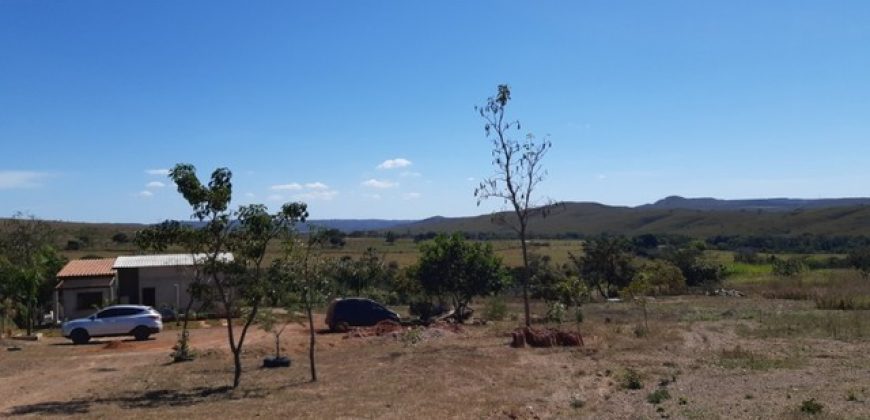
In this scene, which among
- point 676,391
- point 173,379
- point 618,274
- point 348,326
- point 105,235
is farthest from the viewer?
point 105,235

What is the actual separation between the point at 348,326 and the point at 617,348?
44.5ft

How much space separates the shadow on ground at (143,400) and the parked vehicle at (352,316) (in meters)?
15.2

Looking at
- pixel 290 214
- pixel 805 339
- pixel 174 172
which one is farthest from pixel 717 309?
pixel 174 172

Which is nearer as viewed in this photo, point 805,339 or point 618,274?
point 805,339

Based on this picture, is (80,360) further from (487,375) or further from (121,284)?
(121,284)

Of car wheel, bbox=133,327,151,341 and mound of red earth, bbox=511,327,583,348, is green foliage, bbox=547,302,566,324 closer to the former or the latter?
mound of red earth, bbox=511,327,583,348

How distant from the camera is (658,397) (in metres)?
16.8

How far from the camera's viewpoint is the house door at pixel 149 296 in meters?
45.9

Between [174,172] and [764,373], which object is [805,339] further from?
[174,172]

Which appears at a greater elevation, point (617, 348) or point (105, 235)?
point (105, 235)

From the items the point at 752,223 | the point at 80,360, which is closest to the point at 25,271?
the point at 80,360

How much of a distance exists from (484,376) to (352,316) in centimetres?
1561

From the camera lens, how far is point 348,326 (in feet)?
114

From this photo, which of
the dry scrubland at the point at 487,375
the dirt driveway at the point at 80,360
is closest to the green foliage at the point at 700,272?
the dry scrubland at the point at 487,375
